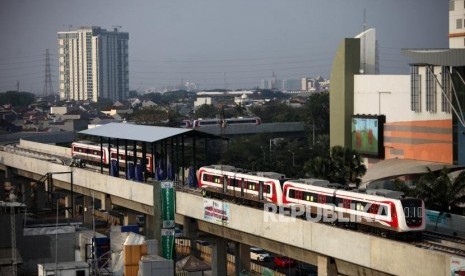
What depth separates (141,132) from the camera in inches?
3595

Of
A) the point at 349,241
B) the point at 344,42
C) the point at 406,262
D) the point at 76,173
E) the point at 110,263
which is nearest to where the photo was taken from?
the point at 406,262

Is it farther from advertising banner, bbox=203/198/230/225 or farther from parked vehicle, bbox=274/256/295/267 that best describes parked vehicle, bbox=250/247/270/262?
advertising banner, bbox=203/198/230/225

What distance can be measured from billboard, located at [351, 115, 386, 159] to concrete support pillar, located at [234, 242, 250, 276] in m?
31.8

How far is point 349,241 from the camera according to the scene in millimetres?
53719

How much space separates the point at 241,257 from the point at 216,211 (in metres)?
8.97

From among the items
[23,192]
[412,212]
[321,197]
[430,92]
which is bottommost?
[23,192]

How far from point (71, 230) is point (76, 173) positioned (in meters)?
40.6

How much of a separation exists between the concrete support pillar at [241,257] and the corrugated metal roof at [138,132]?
36.5 feet

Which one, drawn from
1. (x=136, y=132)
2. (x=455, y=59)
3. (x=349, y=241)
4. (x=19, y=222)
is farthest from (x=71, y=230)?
(x=455, y=59)

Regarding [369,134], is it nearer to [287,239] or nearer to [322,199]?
[322,199]

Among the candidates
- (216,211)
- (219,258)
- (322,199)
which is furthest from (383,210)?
(219,258)

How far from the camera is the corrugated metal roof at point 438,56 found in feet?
289

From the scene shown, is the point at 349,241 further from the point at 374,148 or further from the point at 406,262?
the point at 374,148

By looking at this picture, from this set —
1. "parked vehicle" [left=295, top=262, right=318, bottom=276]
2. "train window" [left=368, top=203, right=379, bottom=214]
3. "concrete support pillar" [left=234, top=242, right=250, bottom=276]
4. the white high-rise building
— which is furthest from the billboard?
"train window" [left=368, top=203, right=379, bottom=214]
